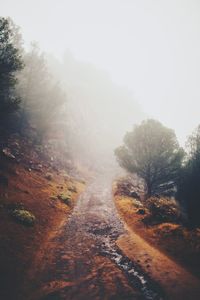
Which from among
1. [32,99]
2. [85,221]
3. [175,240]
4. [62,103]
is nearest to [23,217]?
[85,221]

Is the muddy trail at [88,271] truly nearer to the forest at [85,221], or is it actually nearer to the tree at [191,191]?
the forest at [85,221]

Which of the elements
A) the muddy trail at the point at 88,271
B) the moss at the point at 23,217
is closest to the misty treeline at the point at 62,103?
the moss at the point at 23,217

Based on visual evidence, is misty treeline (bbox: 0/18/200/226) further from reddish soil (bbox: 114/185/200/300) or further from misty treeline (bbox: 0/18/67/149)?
reddish soil (bbox: 114/185/200/300)

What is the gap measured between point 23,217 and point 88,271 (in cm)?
628

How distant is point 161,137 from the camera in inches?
1235

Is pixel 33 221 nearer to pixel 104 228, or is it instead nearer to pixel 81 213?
pixel 104 228

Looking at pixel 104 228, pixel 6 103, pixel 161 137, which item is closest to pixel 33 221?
pixel 104 228

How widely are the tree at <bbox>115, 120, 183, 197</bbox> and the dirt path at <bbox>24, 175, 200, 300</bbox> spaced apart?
14613 millimetres

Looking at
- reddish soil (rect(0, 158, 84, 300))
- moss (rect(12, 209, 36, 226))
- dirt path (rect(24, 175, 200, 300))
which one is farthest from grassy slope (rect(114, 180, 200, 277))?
moss (rect(12, 209, 36, 226))

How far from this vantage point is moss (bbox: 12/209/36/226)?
15.6 metres

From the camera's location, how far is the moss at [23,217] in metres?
15.6

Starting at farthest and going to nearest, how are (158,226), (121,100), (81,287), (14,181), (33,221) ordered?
(121,100)
(14,181)
(158,226)
(33,221)
(81,287)

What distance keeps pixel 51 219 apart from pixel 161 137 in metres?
18.8

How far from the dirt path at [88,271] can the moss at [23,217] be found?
6.51ft
